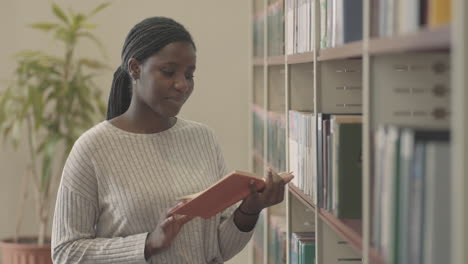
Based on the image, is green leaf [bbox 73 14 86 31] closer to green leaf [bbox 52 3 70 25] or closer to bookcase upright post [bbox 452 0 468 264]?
green leaf [bbox 52 3 70 25]

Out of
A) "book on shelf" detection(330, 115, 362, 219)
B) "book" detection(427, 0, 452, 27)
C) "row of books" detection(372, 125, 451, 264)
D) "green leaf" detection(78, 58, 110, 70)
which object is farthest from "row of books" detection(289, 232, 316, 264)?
"green leaf" detection(78, 58, 110, 70)

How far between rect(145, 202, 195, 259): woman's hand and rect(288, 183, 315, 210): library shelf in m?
0.51

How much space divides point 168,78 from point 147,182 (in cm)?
30

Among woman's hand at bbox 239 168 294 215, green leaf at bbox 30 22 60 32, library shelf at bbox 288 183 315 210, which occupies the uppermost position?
green leaf at bbox 30 22 60 32

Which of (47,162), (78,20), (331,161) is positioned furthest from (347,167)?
(78,20)

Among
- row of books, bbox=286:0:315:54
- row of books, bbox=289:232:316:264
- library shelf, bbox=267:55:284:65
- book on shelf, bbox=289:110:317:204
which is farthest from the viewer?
library shelf, bbox=267:55:284:65

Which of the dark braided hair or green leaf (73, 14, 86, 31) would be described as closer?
the dark braided hair

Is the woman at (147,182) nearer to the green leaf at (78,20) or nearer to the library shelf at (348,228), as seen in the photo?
the library shelf at (348,228)

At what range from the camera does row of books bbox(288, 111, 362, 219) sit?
1.96m

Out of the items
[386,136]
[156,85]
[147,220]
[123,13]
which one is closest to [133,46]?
[156,85]

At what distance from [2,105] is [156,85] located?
99.5 inches

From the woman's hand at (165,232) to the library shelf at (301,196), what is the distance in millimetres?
515

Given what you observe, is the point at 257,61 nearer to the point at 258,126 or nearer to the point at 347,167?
the point at 258,126

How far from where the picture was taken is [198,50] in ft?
16.2
